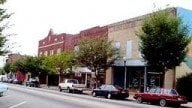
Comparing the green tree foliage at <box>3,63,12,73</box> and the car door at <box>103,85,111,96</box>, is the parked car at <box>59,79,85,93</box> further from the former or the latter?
the green tree foliage at <box>3,63,12,73</box>

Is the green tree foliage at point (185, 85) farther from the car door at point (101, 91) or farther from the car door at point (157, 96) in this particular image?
the car door at point (101, 91)

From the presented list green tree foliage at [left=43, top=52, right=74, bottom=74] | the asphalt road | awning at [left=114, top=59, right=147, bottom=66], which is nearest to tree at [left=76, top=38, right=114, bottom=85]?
awning at [left=114, top=59, right=147, bottom=66]

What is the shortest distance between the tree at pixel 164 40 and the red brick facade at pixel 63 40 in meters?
17.0

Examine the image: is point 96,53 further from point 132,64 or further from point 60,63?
point 60,63

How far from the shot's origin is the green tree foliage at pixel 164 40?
36531mm

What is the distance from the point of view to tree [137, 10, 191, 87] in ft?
120

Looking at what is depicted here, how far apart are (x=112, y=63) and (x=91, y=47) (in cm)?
309

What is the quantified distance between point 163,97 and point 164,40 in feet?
17.9

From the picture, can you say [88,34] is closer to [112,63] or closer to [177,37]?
[112,63]

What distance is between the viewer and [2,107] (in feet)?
73.3

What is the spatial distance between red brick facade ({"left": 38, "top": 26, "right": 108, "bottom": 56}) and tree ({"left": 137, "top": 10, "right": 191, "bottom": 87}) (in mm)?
17002

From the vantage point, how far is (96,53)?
4944 centimetres

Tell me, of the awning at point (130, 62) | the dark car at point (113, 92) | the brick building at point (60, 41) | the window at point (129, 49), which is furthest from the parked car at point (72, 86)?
the dark car at point (113, 92)

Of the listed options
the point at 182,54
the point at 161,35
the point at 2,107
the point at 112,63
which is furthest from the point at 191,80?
the point at 2,107
